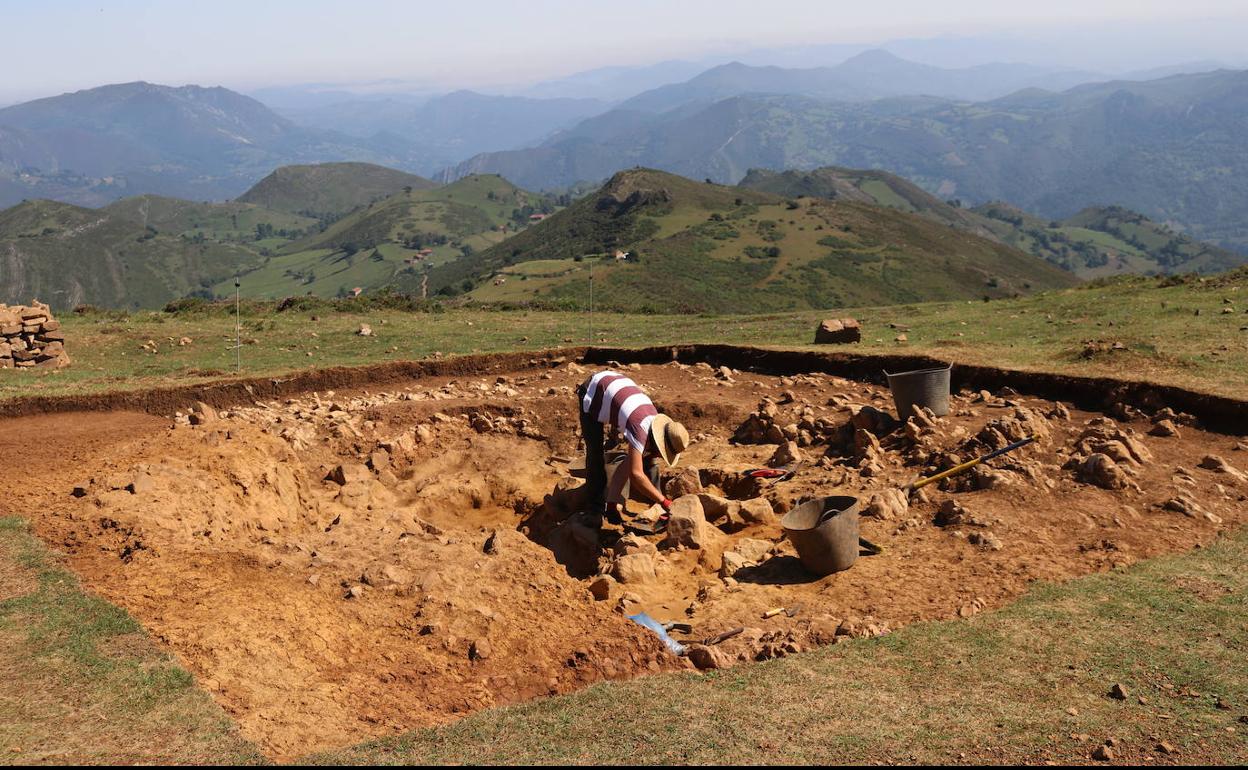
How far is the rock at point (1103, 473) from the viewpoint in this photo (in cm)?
963

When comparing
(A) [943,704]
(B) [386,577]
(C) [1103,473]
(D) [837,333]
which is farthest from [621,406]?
(D) [837,333]

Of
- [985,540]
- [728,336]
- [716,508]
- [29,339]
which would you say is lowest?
[716,508]

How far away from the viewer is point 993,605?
7.62m

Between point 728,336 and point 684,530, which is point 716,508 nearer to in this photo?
point 684,530

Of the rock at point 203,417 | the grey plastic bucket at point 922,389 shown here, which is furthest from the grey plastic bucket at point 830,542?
the rock at point 203,417

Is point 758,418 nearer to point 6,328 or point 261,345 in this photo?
point 261,345

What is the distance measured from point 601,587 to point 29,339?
51.4ft

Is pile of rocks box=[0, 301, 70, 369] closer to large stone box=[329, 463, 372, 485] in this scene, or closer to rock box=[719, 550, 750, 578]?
Result: large stone box=[329, 463, 372, 485]

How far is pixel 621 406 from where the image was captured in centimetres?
929

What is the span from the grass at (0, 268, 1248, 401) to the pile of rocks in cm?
64

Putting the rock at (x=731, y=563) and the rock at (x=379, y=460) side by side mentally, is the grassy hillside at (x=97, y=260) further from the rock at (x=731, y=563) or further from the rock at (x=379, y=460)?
the rock at (x=731, y=563)

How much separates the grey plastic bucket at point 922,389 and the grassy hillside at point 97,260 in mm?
151982

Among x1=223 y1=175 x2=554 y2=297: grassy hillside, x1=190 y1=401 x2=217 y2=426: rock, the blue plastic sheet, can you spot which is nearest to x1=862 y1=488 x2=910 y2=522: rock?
the blue plastic sheet

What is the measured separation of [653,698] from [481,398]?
9.91 meters
